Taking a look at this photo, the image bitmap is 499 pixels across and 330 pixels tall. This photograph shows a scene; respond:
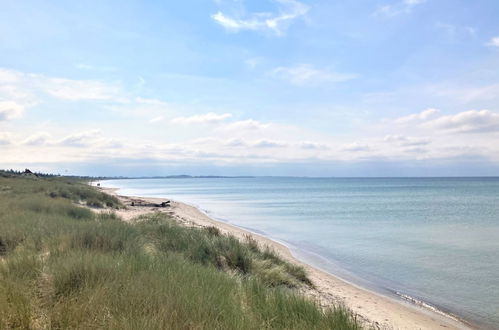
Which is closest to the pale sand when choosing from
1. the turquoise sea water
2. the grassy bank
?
the turquoise sea water

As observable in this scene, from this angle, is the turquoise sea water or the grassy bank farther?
the turquoise sea water

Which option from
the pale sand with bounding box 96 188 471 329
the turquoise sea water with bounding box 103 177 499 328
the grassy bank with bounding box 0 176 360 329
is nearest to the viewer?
the grassy bank with bounding box 0 176 360 329

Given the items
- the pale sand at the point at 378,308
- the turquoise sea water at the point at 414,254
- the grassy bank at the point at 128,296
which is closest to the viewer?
the grassy bank at the point at 128,296

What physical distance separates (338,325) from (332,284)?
7062 mm

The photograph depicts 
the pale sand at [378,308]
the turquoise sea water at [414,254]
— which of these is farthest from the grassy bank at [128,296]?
the turquoise sea water at [414,254]

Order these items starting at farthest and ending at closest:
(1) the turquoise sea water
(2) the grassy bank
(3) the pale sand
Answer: (1) the turquoise sea water, (3) the pale sand, (2) the grassy bank

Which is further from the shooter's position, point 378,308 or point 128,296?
point 378,308

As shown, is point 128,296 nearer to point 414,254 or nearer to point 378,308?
point 378,308

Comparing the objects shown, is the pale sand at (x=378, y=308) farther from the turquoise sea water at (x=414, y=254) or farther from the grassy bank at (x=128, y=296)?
the grassy bank at (x=128, y=296)

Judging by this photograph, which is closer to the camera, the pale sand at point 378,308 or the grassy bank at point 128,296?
the grassy bank at point 128,296

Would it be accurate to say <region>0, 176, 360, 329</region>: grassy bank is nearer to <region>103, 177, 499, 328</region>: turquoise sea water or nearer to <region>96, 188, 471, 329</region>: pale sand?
<region>96, 188, 471, 329</region>: pale sand

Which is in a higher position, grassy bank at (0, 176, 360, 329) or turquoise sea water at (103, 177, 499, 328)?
grassy bank at (0, 176, 360, 329)

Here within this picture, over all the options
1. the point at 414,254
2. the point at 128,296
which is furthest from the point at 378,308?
the point at 414,254

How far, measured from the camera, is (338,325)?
4910mm
